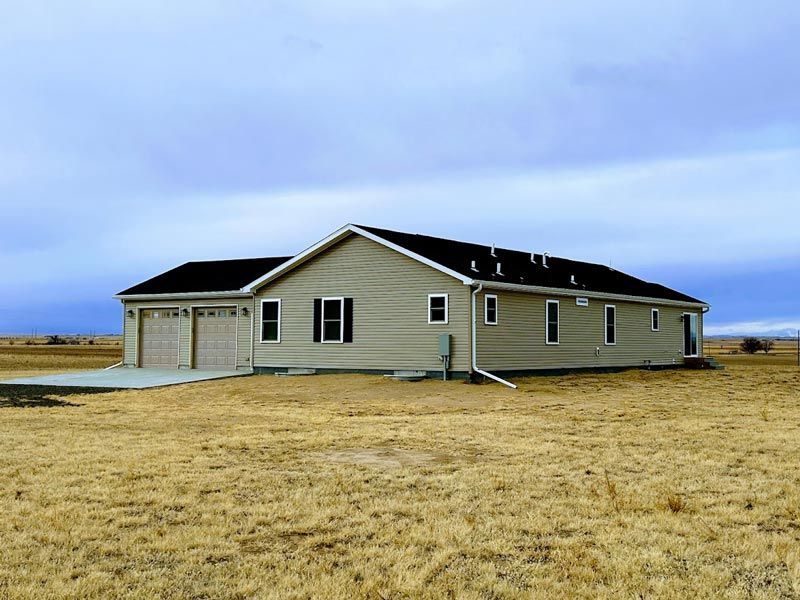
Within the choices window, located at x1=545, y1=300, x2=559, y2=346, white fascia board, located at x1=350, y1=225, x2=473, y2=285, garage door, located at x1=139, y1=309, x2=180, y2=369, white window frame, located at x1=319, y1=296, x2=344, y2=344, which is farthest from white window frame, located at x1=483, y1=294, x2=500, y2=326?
garage door, located at x1=139, y1=309, x2=180, y2=369

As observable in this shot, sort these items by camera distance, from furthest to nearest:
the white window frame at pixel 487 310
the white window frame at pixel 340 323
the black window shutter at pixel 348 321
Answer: the white window frame at pixel 340 323 → the black window shutter at pixel 348 321 → the white window frame at pixel 487 310

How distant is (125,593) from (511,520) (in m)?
3.35

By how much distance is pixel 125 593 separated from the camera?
17.3 ft

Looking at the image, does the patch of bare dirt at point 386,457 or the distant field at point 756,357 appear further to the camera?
the distant field at point 756,357

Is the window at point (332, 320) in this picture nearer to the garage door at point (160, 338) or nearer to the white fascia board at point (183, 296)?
the white fascia board at point (183, 296)

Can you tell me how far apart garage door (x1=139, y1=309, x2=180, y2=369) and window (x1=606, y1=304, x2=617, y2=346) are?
16467 mm

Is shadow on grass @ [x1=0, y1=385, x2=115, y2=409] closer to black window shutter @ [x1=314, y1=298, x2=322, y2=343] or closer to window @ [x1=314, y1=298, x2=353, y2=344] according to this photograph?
black window shutter @ [x1=314, y1=298, x2=322, y2=343]

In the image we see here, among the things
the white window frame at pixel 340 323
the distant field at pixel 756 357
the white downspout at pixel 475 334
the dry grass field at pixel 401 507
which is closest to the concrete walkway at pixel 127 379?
the white window frame at pixel 340 323

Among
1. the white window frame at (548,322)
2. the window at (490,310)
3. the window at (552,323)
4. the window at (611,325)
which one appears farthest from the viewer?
the window at (611,325)

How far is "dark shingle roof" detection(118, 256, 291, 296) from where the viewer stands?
1200 inches

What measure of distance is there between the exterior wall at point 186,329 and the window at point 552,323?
416 inches

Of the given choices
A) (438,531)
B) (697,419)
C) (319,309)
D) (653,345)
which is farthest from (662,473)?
(653,345)

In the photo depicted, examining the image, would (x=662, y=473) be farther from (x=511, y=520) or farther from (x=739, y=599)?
(x=739, y=599)

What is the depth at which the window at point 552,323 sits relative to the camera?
27.2 metres
